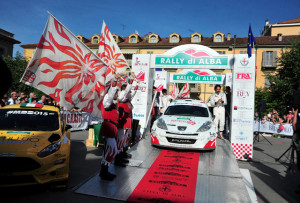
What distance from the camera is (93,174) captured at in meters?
4.94

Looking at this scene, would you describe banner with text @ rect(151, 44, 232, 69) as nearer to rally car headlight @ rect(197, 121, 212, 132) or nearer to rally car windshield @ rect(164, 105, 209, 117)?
rally car windshield @ rect(164, 105, 209, 117)

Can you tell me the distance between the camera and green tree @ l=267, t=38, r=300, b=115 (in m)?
23.8

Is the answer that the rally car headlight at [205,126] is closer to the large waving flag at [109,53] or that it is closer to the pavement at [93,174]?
the pavement at [93,174]

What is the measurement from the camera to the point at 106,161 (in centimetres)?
A: 470

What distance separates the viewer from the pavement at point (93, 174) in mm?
3934

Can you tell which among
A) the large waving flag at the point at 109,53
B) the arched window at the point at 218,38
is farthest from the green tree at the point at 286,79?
the large waving flag at the point at 109,53

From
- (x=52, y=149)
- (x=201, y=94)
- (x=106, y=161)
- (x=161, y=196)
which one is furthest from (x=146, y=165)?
(x=201, y=94)

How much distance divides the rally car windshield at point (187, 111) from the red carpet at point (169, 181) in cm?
193

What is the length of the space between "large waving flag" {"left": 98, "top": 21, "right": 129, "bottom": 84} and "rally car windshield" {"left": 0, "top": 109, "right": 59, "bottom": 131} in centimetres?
190

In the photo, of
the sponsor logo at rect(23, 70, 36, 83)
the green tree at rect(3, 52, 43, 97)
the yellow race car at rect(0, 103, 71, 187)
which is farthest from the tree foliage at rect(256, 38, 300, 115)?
the green tree at rect(3, 52, 43, 97)

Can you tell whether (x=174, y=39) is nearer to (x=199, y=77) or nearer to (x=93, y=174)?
(x=199, y=77)

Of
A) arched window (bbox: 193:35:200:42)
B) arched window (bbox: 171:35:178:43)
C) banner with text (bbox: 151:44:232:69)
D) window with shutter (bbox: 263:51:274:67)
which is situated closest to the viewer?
banner with text (bbox: 151:44:232:69)

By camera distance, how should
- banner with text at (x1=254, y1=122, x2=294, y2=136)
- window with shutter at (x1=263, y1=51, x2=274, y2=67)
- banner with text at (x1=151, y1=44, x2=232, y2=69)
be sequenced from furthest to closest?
window with shutter at (x1=263, y1=51, x2=274, y2=67) < banner with text at (x1=254, y1=122, x2=294, y2=136) < banner with text at (x1=151, y1=44, x2=232, y2=69)

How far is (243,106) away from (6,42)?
146 ft
